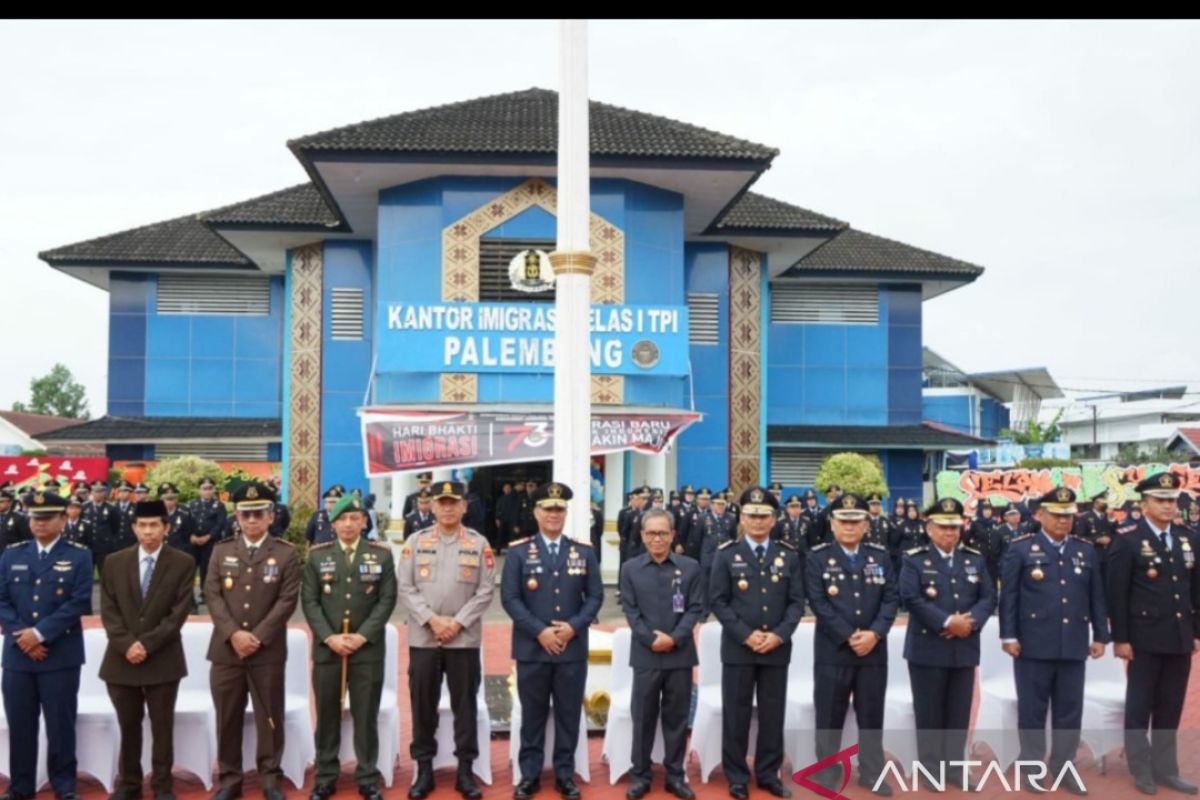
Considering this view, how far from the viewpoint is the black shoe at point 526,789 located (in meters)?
5.66

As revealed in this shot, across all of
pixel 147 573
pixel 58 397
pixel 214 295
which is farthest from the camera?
pixel 58 397

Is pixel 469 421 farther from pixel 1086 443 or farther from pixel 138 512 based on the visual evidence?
pixel 1086 443

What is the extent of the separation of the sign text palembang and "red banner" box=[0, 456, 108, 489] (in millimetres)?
9103

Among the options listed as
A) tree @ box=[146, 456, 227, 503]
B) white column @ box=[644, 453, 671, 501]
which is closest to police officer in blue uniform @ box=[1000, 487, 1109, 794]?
white column @ box=[644, 453, 671, 501]

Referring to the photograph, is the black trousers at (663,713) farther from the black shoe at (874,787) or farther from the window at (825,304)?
the window at (825,304)

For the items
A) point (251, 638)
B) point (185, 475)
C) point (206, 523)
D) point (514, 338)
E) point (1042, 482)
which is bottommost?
point (251, 638)

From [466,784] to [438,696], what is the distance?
490 millimetres

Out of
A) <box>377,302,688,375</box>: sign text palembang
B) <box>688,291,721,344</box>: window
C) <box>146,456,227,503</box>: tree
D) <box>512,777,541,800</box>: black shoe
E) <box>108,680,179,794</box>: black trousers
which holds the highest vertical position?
<box>688,291,721,344</box>: window

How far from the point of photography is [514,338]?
647 inches

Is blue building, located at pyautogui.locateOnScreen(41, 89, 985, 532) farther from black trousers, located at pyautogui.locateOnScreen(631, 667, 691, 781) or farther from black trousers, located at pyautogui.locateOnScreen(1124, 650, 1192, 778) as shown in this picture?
black trousers, located at pyautogui.locateOnScreen(1124, 650, 1192, 778)

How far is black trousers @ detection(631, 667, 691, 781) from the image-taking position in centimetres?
575

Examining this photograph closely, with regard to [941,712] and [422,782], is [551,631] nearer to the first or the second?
[422,782]

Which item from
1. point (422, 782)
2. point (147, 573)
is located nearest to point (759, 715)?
point (422, 782)
